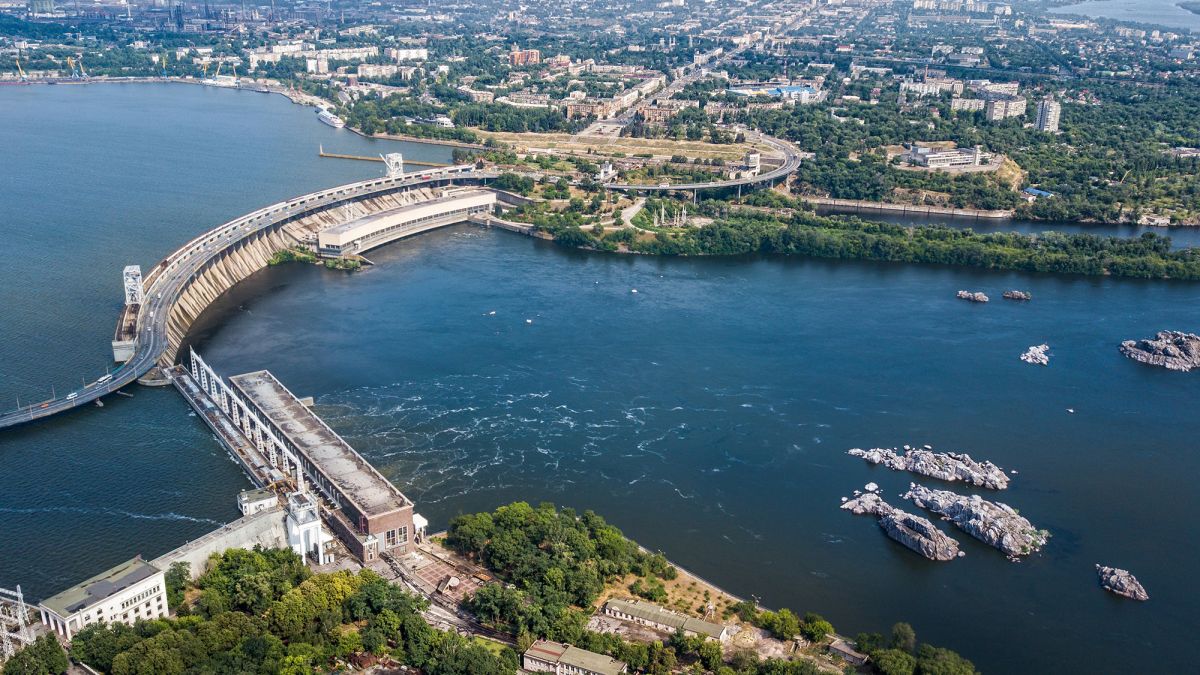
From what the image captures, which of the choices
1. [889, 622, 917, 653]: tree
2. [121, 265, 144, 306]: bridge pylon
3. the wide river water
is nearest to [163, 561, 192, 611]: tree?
the wide river water

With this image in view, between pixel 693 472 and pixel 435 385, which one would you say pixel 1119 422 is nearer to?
pixel 693 472

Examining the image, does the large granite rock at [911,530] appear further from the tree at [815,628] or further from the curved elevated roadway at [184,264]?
the curved elevated roadway at [184,264]

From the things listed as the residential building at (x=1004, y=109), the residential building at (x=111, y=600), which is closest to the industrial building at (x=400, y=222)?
the residential building at (x=111, y=600)

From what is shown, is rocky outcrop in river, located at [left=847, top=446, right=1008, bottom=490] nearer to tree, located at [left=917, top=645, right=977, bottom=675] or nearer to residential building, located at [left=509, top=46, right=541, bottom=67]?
tree, located at [left=917, top=645, right=977, bottom=675]

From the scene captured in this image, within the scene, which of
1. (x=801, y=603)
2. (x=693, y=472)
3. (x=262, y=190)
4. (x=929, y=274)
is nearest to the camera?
(x=801, y=603)

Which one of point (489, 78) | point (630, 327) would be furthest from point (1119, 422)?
point (489, 78)

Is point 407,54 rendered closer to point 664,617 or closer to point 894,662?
point 664,617
